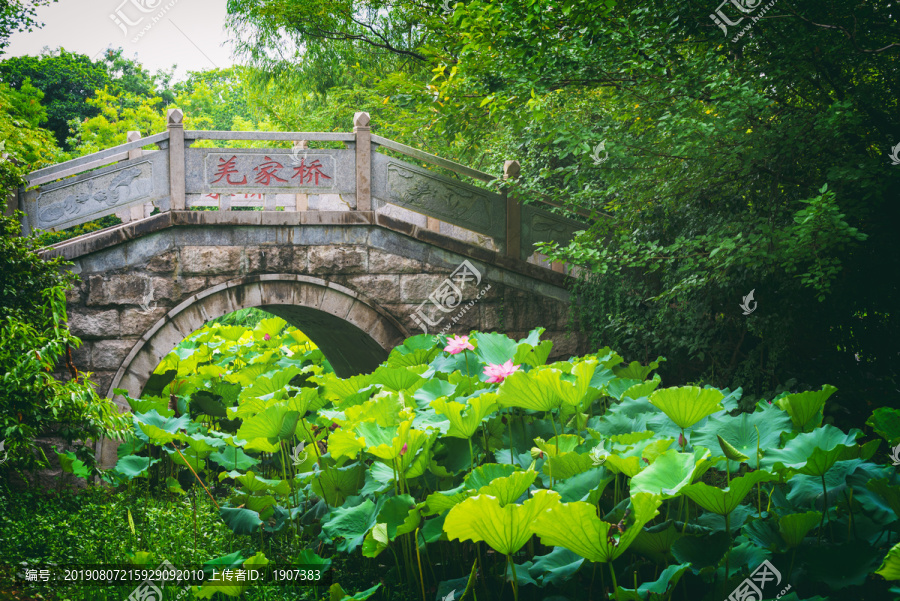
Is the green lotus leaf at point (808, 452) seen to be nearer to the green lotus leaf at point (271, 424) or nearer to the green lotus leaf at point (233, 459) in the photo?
the green lotus leaf at point (271, 424)

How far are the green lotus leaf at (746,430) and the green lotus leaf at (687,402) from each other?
0.06 m

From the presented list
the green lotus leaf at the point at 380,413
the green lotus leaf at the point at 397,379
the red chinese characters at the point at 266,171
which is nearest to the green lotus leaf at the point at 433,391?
the green lotus leaf at the point at 397,379

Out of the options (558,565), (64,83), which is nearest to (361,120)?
(558,565)

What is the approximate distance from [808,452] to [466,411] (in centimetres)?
119

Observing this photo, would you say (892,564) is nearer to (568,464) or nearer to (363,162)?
(568,464)

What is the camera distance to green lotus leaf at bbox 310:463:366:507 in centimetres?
288

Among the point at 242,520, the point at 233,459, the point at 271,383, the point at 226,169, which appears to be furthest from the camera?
the point at 226,169

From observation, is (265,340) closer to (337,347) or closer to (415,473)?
(337,347)

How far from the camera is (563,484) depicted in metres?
2.28

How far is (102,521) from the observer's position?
4.29m

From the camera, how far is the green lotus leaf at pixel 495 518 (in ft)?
6.02

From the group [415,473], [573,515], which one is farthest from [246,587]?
[573,515]

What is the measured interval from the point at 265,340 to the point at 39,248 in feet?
9.71

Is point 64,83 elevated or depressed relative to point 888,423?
elevated
